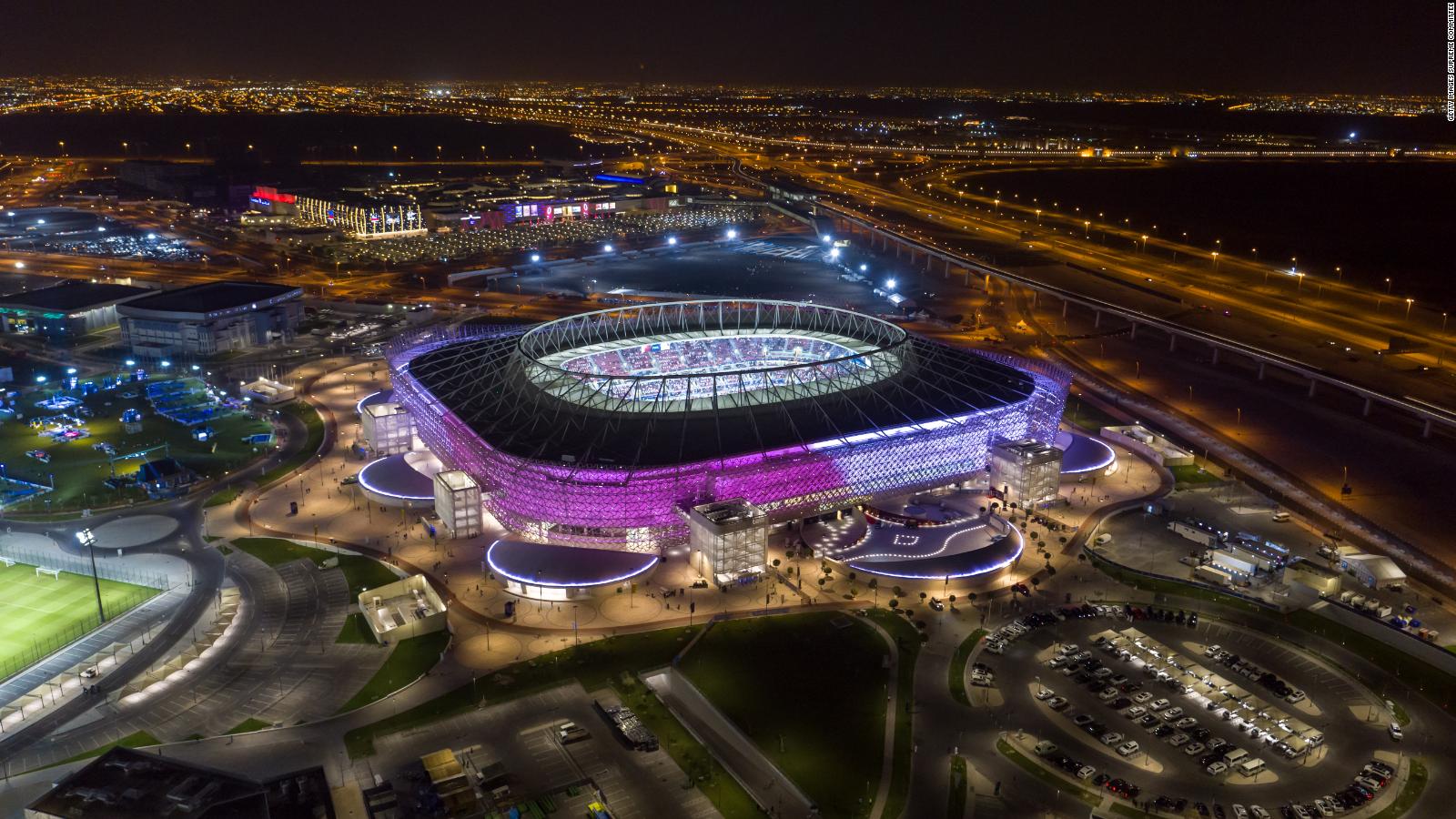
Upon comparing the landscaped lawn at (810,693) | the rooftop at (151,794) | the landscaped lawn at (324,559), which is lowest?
the landscaped lawn at (324,559)

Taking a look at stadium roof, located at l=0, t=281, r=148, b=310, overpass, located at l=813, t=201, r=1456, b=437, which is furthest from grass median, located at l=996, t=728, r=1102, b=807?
stadium roof, located at l=0, t=281, r=148, b=310

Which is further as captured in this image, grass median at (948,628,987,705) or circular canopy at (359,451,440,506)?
circular canopy at (359,451,440,506)

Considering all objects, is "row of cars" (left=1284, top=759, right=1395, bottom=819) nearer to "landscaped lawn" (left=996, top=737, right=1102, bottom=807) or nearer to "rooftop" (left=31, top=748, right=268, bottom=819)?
"landscaped lawn" (left=996, top=737, right=1102, bottom=807)

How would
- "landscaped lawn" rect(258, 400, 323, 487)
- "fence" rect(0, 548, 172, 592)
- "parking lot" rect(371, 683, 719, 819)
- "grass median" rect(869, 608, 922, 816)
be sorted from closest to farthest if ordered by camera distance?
1. "parking lot" rect(371, 683, 719, 819)
2. "grass median" rect(869, 608, 922, 816)
3. "fence" rect(0, 548, 172, 592)
4. "landscaped lawn" rect(258, 400, 323, 487)

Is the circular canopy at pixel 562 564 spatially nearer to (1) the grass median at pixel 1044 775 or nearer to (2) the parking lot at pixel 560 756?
(2) the parking lot at pixel 560 756

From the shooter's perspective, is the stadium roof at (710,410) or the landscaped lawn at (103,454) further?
the landscaped lawn at (103,454)

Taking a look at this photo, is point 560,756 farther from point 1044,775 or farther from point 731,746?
point 1044,775

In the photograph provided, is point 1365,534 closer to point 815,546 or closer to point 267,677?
point 815,546

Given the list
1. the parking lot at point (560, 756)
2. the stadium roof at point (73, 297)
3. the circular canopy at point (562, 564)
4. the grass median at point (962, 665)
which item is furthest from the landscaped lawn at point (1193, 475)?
the stadium roof at point (73, 297)
